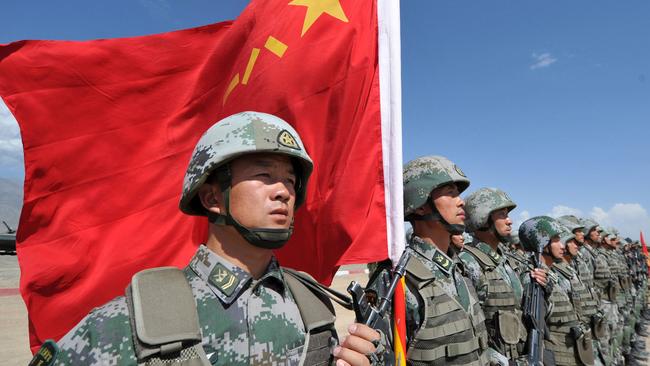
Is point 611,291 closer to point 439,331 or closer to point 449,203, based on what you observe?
point 449,203

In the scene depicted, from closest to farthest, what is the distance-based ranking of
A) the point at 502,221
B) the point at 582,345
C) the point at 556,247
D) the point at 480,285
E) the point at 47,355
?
the point at 47,355 → the point at 480,285 → the point at 582,345 → the point at 502,221 → the point at 556,247

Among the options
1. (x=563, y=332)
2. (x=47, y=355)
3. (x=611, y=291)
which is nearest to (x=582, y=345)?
(x=563, y=332)

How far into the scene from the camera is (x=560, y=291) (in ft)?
23.4

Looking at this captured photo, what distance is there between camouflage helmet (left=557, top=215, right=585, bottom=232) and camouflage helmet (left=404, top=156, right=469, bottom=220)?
7.65m

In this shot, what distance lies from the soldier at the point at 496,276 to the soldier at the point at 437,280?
0.85 m

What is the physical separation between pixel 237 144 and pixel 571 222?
1192 centimetres

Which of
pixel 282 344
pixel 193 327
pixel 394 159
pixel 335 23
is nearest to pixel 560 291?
pixel 394 159

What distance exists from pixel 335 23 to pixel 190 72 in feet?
4.69

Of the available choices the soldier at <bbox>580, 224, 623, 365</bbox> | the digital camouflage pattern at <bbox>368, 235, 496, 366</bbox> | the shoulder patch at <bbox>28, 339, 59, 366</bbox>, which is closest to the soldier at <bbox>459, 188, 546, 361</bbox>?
the digital camouflage pattern at <bbox>368, 235, 496, 366</bbox>

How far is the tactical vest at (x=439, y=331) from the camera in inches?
135

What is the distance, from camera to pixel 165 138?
3.59m

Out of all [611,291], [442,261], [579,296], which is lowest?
[611,291]

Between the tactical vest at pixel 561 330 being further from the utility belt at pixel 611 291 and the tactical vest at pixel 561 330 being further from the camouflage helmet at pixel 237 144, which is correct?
the utility belt at pixel 611 291

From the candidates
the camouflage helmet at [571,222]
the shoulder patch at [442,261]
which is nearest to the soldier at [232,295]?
the shoulder patch at [442,261]
